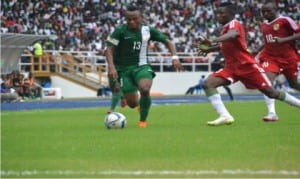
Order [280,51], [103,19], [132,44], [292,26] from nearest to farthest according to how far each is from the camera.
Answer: [132,44] → [292,26] → [280,51] → [103,19]

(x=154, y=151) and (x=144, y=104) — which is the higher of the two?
(x=154, y=151)

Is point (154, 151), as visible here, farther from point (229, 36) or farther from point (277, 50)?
point (277, 50)

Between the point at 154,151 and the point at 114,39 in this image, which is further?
the point at 114,39

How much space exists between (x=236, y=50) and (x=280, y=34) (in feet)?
5.82

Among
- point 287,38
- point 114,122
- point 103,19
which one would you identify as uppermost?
point 287,38

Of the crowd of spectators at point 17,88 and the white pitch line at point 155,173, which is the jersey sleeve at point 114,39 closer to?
the white pitch line at point 155,173

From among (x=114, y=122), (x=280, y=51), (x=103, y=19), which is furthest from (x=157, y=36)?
(x=103, y=19)

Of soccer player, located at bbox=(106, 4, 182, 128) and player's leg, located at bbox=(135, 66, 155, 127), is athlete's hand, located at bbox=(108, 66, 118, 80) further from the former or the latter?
player's leg, located at bbox=(135, 66, 155, 127)

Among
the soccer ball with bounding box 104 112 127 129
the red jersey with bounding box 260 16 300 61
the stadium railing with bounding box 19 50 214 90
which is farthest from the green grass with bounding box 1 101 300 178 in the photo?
the stadium railing with bounding box 19 50 214 90

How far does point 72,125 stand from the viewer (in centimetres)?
1716

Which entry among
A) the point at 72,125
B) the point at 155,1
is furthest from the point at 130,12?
the point at 155,1

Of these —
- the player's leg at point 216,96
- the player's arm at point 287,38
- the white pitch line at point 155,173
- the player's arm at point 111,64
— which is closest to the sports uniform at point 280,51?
the player's arm at point 287,38

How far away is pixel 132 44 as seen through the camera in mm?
16625

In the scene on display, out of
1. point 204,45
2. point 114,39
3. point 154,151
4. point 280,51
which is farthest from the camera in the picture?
point 280,51
